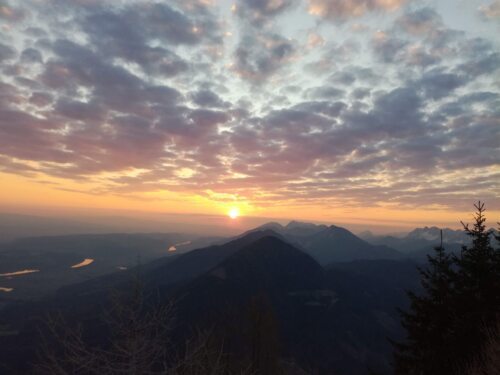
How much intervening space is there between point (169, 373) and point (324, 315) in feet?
566

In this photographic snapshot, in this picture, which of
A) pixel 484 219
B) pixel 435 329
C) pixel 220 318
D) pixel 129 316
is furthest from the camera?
pixel 220 318

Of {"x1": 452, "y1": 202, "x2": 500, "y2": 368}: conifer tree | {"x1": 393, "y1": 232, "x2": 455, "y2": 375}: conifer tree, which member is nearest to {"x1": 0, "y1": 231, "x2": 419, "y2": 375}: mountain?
{"x1": 393, "y1": 232, "x2": 455, "y2": 375}: conifer tree

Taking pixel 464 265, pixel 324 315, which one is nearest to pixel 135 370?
pixel 464 265

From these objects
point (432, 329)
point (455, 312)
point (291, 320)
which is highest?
point (455, 312)

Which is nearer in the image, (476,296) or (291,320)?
(476,296)

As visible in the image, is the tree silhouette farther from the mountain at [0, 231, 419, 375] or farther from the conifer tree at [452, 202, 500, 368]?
the mountain at [0, 231, 419, 375]

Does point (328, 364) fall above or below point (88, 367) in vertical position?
below

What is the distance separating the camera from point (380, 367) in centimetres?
13438

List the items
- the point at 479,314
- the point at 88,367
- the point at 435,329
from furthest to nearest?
the point at 435,329 < the point at 479,314 < the point at 88,367

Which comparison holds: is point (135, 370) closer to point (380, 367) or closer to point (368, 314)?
point (380, 367)

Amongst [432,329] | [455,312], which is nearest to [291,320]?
[432,329]

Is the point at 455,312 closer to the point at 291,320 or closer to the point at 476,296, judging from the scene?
the point at 476,296

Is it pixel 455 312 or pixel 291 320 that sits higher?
pixel 455 312

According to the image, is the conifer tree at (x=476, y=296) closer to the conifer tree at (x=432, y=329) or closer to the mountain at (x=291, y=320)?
the conifer tree at (x=432, y=329)
